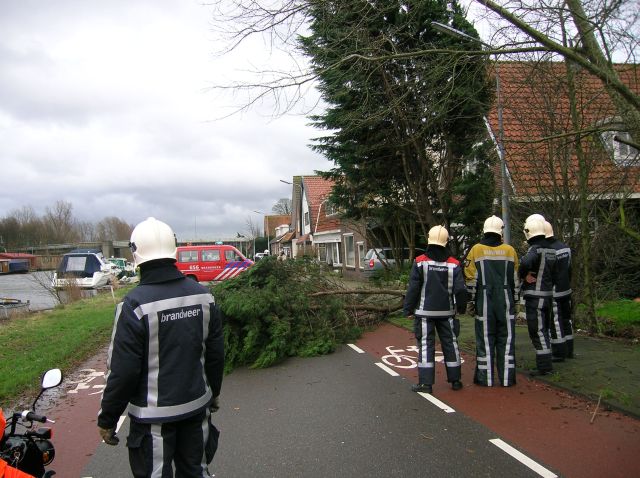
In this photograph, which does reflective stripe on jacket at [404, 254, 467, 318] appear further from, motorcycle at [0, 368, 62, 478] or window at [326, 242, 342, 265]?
window at [326, 242, 342, 265]

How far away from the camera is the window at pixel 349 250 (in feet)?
102

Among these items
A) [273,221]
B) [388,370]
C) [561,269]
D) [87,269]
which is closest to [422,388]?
Answer: [388,370]

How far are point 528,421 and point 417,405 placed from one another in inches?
46.7

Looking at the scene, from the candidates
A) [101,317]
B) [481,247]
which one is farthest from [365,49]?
[101,317]

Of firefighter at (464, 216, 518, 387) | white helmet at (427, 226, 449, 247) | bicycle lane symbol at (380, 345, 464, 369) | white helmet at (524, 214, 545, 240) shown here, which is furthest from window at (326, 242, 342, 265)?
white helmet at (427, 226, 449, 247)

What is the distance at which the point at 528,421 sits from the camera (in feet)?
16.6

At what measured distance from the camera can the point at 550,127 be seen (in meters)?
8.59

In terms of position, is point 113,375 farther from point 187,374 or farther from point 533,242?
point 533,242

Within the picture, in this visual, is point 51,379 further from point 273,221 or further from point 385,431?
point 273,221

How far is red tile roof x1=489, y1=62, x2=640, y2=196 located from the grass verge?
26.1 ft

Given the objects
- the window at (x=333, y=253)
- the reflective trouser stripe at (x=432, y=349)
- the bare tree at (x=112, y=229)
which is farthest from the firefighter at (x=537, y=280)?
the bare tree at (x=112, y=229)

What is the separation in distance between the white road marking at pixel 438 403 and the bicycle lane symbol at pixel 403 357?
1.56 meters

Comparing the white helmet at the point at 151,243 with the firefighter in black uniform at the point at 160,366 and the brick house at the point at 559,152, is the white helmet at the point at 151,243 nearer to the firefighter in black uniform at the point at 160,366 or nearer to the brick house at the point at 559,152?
the firefighter in black uniform at the point at 160,366

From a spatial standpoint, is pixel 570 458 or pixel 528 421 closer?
pixel 570 458
